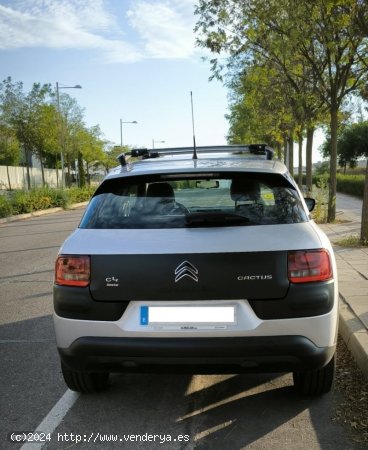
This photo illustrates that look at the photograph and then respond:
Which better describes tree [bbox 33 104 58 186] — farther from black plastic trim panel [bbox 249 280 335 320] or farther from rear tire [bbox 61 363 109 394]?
black plastic trim panel [bbox 249 280 335 320]

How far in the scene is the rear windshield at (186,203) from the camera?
11.1 feet

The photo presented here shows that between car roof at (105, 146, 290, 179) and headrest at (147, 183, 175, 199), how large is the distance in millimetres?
116

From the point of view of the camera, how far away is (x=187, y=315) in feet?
10.4

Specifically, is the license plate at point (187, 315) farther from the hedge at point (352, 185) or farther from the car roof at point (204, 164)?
the hedge at point (352, 185)

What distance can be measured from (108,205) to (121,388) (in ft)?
4.82

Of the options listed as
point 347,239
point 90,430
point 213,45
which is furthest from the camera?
point 213,45

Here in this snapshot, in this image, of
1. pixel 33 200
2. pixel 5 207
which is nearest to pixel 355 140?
pixel 33 200

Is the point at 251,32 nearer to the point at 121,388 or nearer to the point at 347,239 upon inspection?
the point at 347,239

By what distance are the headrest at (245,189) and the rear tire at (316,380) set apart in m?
1.23

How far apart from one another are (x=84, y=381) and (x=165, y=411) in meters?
0.64

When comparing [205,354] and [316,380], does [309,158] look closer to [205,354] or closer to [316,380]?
[316,380]

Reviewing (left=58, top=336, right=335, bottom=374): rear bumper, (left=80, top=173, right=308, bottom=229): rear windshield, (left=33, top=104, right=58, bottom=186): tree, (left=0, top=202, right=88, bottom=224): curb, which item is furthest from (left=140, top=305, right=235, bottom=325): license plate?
(left=33, top=104, right=58, bottom=186): tree

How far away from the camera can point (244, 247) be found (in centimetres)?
317

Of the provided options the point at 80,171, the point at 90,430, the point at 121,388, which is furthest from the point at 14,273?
the point at 80,171
